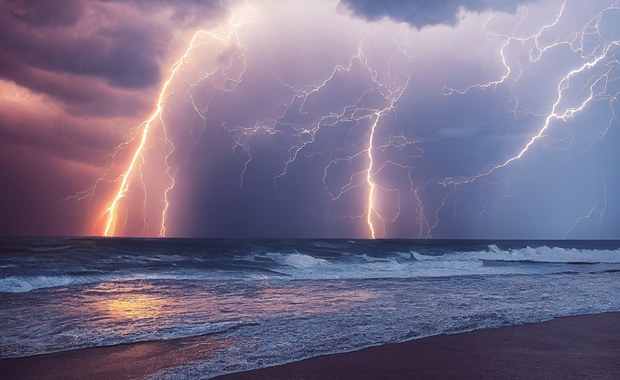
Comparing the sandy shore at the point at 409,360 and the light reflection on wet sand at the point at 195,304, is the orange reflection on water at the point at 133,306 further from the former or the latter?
the sandy shore at the point at 409,360

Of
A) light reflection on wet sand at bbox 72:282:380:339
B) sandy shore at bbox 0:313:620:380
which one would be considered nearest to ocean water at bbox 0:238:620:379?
light reflection on wet sand at bbox 72:282:380:339

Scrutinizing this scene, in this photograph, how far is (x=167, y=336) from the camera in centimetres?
559

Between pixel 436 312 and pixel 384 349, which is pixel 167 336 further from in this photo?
pixel 436 312

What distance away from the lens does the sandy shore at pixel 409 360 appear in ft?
13.2

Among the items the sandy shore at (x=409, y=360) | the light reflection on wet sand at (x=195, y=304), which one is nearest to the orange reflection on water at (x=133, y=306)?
the light reflection on wet sand at (x=195, y=304)

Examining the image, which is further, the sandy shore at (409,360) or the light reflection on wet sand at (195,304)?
the light reflection on wet sand at (195,304)

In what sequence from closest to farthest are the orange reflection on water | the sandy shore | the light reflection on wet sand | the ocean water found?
Result: the sandy shore, the ocean water, the light reflection on wet sand, the orange reflection on water

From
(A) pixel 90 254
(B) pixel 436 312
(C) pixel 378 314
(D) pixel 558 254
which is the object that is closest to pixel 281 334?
(C) pixel 378 314

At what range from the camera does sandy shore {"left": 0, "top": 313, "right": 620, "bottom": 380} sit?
404 centimetres

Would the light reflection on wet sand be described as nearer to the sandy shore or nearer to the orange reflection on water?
the orange reflection on water

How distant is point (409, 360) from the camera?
450cm

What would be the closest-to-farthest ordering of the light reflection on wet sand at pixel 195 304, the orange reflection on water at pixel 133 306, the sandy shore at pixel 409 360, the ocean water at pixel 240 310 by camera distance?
the sandy shore at pixel 409 360 → the ocean water at pixel 240 310 → the light reflection on wet sand at pixel 195 304 → the orange reflection on water at pixel 133 306

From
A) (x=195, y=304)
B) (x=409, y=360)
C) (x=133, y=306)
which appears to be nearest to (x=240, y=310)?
(x=195, y=304)

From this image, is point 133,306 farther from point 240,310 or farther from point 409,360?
point 409,360
